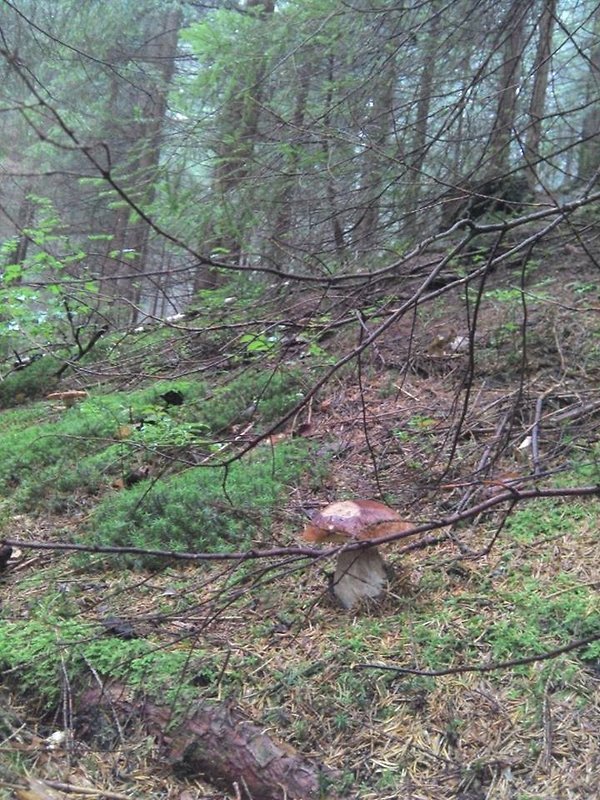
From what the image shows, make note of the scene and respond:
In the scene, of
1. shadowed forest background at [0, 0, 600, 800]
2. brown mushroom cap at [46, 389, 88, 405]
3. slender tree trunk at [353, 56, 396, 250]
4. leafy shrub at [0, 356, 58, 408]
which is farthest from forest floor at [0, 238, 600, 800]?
leafy shrub at [0, 356, 58, 408]

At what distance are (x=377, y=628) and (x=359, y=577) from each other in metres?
0.23

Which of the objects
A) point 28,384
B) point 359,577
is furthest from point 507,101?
point 28,384

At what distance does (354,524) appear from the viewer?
2430mm

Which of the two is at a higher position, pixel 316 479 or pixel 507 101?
pixel 507 101

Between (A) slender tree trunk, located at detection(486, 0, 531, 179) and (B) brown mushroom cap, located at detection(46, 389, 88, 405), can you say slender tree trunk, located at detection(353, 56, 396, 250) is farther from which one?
(B) brown mushroom cap, located at detection(46, 389, 88, 405)

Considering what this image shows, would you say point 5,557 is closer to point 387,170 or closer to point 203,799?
point 203,799

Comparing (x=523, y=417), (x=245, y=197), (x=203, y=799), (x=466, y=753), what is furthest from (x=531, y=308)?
(x=203, y=799)

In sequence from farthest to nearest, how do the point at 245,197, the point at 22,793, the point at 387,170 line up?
1. the point at 245,197
2. the point at 387,170
3. the point at 22,793

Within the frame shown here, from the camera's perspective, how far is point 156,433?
3773 millimetres

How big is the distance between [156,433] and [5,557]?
108 centimetres

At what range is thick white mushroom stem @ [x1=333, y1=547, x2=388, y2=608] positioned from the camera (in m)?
2.51

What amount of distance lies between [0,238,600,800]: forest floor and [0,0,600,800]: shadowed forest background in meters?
0.01

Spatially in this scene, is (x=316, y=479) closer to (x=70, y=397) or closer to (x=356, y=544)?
(x=356, y=544)

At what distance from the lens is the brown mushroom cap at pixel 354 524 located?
2.42 m
